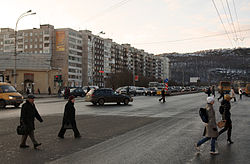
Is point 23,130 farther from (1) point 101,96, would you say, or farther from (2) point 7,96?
(1) point 101,96

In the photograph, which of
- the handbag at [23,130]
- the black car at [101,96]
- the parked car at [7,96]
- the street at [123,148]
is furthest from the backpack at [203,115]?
the black car at [101,96]

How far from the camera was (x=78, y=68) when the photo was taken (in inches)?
4663

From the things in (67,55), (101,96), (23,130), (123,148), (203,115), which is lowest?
(123,148)

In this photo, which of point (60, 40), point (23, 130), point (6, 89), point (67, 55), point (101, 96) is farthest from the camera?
point (60, 40)

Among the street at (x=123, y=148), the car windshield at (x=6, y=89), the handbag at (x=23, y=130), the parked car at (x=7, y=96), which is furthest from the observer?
the car windshield at (x=6, y=89)

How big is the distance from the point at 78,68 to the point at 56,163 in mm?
113661

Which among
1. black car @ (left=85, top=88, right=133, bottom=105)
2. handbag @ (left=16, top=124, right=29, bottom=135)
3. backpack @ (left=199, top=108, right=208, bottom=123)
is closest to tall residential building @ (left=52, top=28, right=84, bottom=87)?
black car @ (left=85, top=88, right=133, bottom=105)

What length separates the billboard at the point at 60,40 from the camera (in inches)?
4395

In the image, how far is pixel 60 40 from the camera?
112375mm

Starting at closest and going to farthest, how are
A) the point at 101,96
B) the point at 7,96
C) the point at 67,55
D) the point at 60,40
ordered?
1. the point at 7,96
2. the point at 101,96
3. the point at 67,55
4. the point at 60,40

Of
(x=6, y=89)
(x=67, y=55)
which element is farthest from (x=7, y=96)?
(x=67, y=55)

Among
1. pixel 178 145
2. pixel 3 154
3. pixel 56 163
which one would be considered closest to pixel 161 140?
pixel 178 145

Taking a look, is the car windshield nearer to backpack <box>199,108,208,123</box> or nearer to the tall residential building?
backpack <box>199,108,208,123</box>

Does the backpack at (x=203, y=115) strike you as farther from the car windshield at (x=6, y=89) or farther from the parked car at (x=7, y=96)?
the car windshield at (x=6, y=89)
